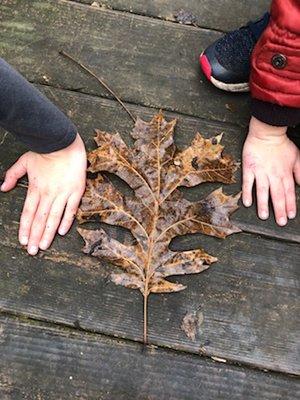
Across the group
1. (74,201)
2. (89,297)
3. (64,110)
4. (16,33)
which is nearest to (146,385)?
(89,297)

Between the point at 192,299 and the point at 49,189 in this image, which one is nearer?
the point at 192,299

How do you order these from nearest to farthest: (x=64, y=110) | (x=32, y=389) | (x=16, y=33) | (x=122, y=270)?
(x=32, y=389), (x=122, y=270), (x=64, y=110), (x=16, y=33)

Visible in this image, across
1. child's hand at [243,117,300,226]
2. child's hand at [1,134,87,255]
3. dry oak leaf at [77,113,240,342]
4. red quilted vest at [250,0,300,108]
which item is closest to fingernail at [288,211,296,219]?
child's hand at [243,117,300,226]

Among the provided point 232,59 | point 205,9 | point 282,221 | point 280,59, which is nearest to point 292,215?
point 282,221

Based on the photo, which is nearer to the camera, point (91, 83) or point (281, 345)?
point (281, 345)

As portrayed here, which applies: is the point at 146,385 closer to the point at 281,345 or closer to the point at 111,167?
the point at 281,345

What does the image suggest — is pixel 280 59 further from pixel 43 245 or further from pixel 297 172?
pixel 43 245
